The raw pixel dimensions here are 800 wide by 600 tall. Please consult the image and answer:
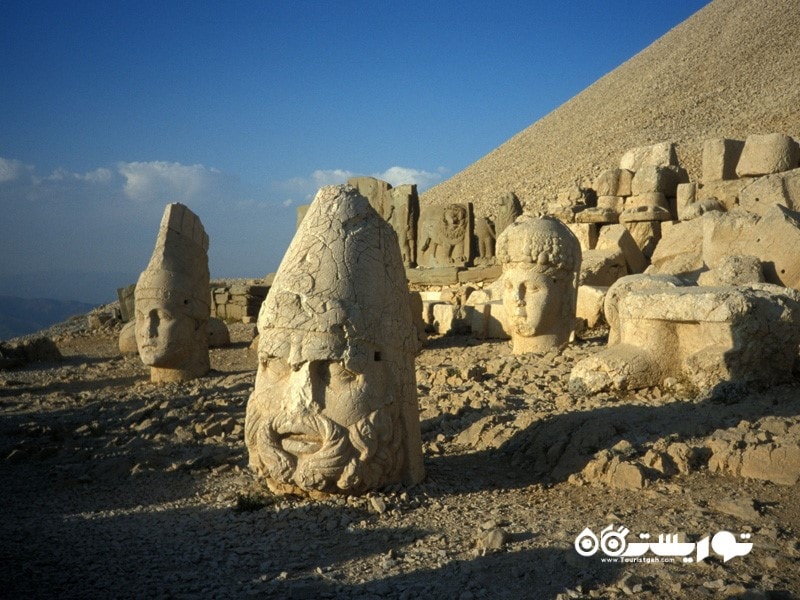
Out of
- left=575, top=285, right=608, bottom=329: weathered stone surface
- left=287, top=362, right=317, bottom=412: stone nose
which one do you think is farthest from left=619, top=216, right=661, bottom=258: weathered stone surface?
left=287, top=362, right=317, bottom=412: stone nose

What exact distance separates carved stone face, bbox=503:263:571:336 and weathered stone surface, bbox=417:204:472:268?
8.15 metres

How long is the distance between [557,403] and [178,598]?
Answer: 3.84m

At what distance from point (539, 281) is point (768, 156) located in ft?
24.7

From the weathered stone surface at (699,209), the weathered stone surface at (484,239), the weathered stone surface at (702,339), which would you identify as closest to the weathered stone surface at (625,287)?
the weathered stone surface at (702,339)

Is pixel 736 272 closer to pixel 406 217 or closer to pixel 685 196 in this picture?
pixel 685 196

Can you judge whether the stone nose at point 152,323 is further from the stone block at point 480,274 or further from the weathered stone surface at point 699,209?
the weathered stone surface at point 699,209

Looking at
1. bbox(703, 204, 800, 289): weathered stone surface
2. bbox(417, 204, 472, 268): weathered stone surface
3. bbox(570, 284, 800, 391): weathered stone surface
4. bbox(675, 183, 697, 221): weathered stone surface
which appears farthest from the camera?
bbox(417, 204, 472, 268): weathered stone surface

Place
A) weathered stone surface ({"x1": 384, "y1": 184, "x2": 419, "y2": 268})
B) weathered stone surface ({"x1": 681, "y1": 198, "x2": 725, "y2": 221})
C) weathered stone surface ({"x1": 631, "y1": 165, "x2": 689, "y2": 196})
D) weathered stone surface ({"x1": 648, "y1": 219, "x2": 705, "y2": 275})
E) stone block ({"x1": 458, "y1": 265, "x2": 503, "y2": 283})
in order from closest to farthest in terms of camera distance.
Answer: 1. weathered stone surface ({"x1": 648, "y1": 219, "x2": 705, "y2": 275})
2. weathered stone surface ({"x1": 681, "y1": 198, "x2": 725, "y2": 221})
3. weathered stone surface ({"x1": 631, "y1": 165, "x2": 689, "y2": 196})
4. stone block ({"x1": 458, "y1": 265, "x2": 503, "y2": 283})
5. weathered stone surface ({"x1": 384, "y1": 184, "x2": 419, "y2": 268})

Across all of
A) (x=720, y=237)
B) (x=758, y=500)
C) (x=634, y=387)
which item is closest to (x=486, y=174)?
(x=720, y=237)

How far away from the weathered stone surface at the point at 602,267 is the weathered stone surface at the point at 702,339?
18.4 feet

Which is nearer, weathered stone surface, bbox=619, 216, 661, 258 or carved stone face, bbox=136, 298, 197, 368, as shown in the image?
carved stone face, bbox=136, 298, 197, 368

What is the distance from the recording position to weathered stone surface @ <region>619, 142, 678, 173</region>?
1683 cm

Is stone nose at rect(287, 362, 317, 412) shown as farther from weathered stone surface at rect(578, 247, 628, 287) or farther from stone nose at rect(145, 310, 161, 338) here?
weathered stone surface at rect(578, 247, 628, 287)

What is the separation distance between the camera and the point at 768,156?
529 inches
